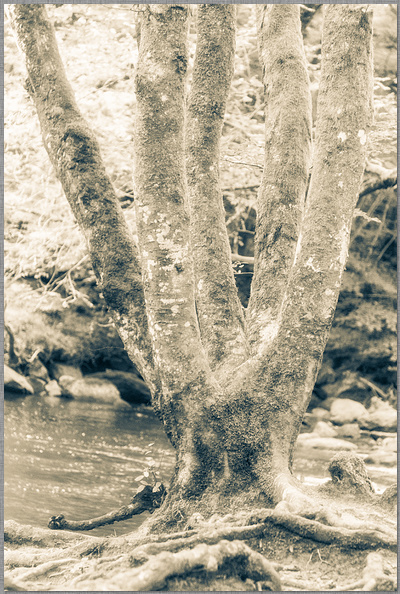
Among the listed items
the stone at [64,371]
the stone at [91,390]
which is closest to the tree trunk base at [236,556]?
the stone at [91,390]

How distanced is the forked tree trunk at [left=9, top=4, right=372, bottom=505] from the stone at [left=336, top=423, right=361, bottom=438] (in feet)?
28.7

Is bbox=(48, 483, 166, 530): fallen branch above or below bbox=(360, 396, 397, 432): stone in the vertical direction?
above

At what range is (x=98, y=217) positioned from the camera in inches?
150

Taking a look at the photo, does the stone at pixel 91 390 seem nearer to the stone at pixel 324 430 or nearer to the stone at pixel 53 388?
the stone at pixel 53 388

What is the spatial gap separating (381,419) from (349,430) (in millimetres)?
1094

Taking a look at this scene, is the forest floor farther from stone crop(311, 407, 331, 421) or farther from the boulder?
the boulder

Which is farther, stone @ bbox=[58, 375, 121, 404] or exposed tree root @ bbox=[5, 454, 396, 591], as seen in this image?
stone @ bbox=[58, 375, 121, 404]

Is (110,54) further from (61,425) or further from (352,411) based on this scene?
(352,411)

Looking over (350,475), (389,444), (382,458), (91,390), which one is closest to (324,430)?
(389,444)

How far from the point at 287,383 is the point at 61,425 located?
339 inches

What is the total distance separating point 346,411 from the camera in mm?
12984

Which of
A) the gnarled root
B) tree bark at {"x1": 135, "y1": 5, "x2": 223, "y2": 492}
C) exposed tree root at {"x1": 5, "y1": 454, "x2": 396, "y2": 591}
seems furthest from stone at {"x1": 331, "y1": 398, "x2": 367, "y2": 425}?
tree bark at {"x1": 135, "y1": 5, "x2": 223, "y2": 492}

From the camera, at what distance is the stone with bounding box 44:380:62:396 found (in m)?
14.9

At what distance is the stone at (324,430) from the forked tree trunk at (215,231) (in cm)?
840
